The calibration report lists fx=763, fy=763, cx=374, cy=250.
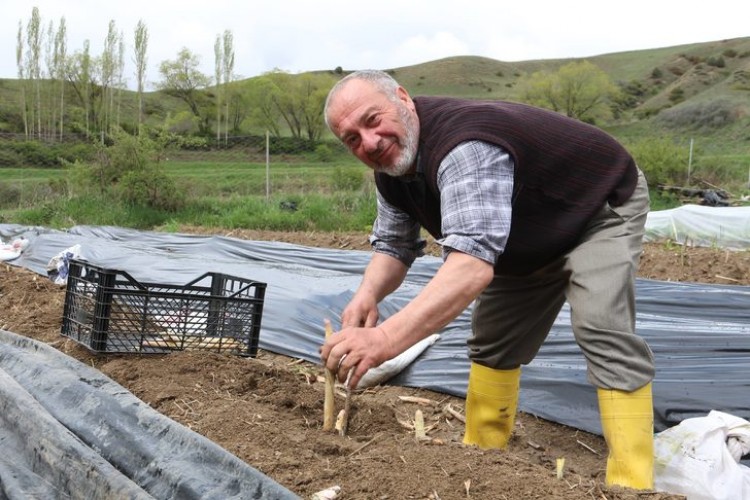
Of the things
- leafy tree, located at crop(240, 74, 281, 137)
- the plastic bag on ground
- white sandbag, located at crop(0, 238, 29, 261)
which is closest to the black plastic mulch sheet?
the plastic bag on ground

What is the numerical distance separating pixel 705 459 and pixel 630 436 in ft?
1.75

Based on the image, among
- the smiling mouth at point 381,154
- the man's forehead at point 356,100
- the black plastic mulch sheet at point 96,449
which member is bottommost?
the black plastic mulch sheet at point 96,449

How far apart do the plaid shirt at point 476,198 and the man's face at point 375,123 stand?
187 millimetres

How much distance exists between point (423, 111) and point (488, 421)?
1.31 meters

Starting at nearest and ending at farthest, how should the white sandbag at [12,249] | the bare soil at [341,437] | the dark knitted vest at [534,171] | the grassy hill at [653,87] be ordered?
the bare soil at [341,437]
the dark knitted vest at [534,171]
the white sandbag at [12,249]
the grassy hill at [653,87]

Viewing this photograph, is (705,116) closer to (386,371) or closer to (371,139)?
(386,371)

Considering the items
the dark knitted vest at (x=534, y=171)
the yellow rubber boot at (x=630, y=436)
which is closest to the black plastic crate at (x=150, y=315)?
the dark knitted vest at (x=534, y=171)

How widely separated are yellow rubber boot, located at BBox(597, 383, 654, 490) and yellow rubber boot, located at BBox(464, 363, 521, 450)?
2.17ft

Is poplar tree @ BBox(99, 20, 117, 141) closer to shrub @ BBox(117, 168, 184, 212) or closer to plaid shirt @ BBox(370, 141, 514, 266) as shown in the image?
shrub @ BBox(117, 168, 184, 212)

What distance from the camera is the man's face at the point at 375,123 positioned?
7.36 feet

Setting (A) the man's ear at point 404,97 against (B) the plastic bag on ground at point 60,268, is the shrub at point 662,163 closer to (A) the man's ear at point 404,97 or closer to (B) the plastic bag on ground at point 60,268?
(B) the plastic bag on ground at point 60,268

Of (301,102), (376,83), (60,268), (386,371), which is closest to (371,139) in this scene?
(376,83)

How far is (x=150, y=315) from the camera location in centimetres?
341

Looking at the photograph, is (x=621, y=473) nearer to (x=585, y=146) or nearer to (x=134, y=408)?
(x=585, y=146)
